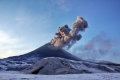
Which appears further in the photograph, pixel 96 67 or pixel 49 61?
pixel 96 67

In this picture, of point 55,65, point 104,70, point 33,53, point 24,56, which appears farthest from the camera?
point 33,53

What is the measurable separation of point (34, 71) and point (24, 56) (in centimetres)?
10088

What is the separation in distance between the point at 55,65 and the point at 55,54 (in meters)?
101

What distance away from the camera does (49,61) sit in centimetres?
3950

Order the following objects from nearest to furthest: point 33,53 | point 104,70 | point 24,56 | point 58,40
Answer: point 104,70 → point 58,40 → point 24,56 → point 33,53

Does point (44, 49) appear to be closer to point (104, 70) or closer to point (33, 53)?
point (33, 53)

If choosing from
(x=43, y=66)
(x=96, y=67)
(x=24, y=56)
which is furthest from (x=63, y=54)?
(x=43, y=66)

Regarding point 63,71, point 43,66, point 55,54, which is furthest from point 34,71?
point 55,54

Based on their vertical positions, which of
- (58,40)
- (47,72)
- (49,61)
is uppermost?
(58,40)

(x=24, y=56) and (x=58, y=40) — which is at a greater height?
(x=58, y=40)

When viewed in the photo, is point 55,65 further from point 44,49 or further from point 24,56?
point 44,49

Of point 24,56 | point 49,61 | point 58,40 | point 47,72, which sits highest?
point 58,40

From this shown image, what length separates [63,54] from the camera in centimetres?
14238

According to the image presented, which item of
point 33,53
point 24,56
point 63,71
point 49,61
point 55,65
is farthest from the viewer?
point 33,53
